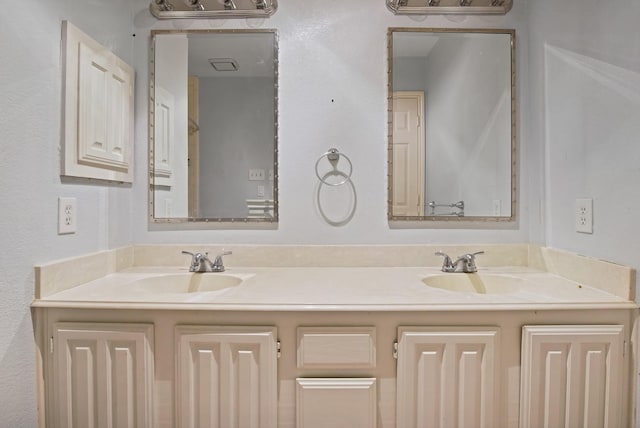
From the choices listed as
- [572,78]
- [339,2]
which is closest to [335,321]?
[572,78]

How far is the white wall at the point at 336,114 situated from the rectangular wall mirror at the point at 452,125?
2.1 inches

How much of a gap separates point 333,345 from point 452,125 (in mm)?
1107

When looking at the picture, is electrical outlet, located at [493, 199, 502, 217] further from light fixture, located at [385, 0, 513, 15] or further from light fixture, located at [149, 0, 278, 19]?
light fixture, located at [149, 0, 278, 19]

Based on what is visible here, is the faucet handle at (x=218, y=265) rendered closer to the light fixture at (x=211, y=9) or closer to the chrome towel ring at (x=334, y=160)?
the chrome towel ring at (x=334, y=160)

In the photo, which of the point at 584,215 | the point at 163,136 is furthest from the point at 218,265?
the point at 584,215

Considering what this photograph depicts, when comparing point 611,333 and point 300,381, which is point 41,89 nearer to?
point 300,381

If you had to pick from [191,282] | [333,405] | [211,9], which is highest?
[211,9]

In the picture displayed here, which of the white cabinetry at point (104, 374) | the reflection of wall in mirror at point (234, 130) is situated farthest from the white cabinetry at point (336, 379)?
the reflection of wall in mirror at point (234, 130)

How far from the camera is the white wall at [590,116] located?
1.11 m

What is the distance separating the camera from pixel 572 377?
1108 mm

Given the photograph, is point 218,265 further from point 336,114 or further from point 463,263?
point 463,263

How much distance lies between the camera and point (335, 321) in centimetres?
113

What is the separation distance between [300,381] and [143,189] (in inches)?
44.8

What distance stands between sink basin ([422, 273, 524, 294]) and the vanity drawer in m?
0.47
